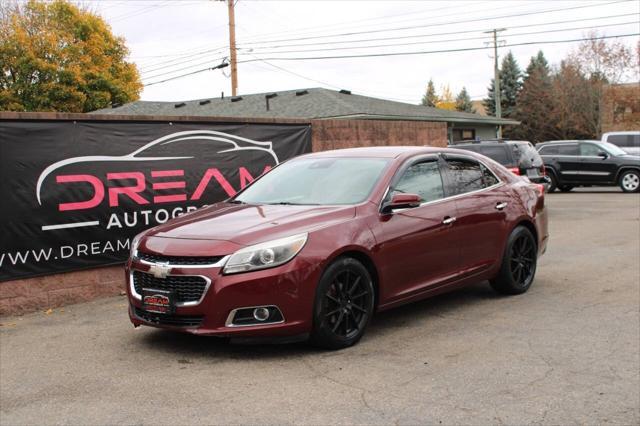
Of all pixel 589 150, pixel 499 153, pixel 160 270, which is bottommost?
pixel 160 270

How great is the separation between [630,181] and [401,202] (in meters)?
19.5

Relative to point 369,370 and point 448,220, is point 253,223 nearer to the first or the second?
point 369,370

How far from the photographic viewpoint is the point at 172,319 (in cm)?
523

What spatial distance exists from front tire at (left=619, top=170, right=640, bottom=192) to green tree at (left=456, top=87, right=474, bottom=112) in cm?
5622

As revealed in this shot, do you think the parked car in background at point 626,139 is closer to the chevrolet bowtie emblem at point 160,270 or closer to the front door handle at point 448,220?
the front door handle at point 448,220

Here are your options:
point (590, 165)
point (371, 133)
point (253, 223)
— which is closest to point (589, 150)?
point (590, 165)

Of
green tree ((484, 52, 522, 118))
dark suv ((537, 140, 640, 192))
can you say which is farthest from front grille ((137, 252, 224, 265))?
green tree ((484, 52, 522, 118))

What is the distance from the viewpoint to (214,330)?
5.05 metres

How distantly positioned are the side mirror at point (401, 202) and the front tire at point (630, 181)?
19.2 m

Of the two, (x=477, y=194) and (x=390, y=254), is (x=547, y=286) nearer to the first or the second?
(x=477, y=194)

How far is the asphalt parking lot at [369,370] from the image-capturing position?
13.6ft

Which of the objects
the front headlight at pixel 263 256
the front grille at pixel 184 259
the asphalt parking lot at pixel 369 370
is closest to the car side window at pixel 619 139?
the asphalt parking lot at pixel 369 370

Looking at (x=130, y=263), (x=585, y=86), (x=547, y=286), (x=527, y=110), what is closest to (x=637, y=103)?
(x=585, y=86)

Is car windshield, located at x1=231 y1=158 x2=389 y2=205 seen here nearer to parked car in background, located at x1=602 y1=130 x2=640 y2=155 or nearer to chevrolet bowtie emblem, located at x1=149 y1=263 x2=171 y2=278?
chevrolet bowtie emblem, located at x1=149 y1=263 x2=171 y2=278
